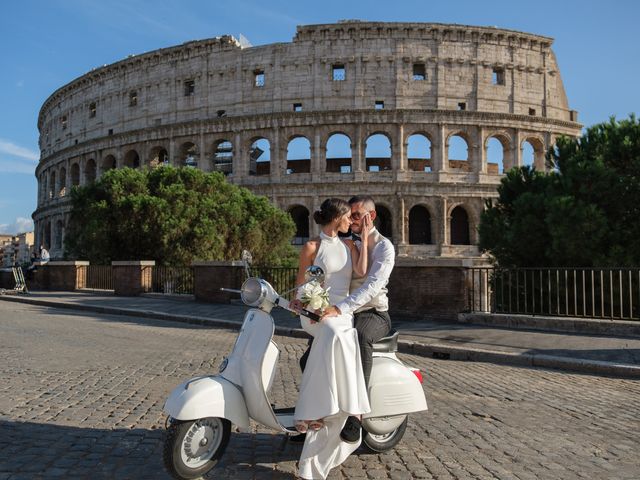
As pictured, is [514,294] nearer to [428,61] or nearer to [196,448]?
[196,448]

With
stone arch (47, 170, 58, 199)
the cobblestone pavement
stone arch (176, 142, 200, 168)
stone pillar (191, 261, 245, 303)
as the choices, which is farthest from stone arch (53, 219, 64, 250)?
the cobblestone pavement

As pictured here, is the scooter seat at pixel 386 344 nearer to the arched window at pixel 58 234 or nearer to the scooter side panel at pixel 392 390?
the scooter side panel at pixel 392 390

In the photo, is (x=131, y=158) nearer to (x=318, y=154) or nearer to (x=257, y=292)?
(x=318, y=154)

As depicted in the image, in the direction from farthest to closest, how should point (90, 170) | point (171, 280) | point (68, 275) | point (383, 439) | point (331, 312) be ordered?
point (90, 170) < point (68, 275) < point (171, 280) < point (383, 439) < point (331, 312)

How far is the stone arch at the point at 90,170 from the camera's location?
150 feet

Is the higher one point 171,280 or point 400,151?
point 400,151

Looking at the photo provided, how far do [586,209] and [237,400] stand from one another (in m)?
11.5

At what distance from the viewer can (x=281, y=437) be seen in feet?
13.3

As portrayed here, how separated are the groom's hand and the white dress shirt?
1.2 inches

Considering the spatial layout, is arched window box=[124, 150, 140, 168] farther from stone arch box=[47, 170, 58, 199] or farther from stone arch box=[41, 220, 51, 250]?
stone arch box=[41, 220, 51, 250]

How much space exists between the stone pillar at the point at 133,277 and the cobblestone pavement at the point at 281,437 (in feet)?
39.4

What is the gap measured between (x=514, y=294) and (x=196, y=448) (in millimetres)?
11052

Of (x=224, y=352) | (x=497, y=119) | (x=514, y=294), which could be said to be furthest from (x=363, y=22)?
(x=224, y=352)

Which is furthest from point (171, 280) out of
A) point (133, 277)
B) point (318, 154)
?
point (318, 154)
